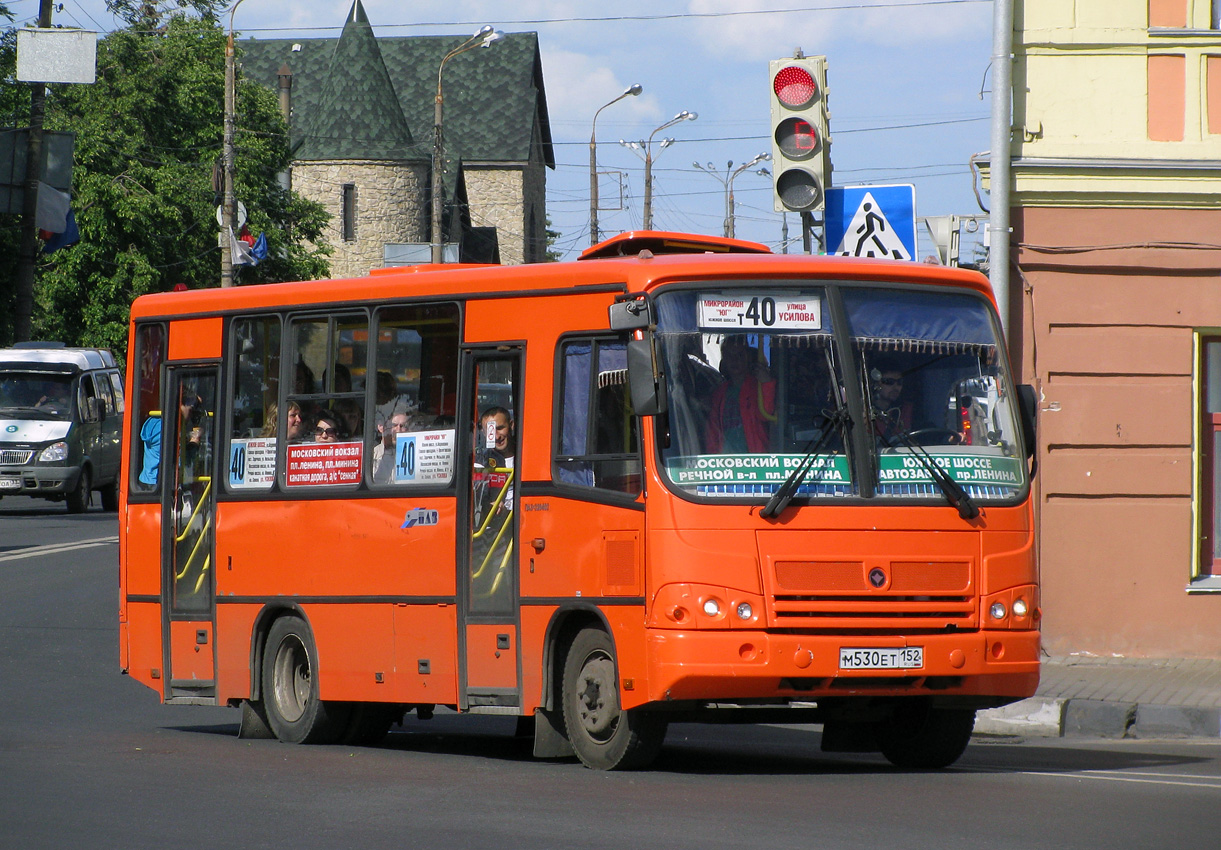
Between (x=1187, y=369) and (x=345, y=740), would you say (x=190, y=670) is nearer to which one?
(x=345, y=740)

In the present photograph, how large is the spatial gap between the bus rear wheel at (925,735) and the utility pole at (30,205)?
106 ft

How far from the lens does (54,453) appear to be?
32.0 metres

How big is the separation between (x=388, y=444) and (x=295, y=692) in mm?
1870

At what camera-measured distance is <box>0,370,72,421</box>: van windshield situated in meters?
32.7

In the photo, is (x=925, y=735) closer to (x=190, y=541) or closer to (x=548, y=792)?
(x=548, y=792)

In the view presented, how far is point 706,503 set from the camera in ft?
30.3

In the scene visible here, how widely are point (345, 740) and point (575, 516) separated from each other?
3034 millimetres

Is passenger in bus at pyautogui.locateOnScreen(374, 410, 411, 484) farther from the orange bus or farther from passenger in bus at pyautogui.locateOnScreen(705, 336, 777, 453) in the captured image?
passenger in bus at pyautogui.locateOnScreen(705, 336, 777, 453)

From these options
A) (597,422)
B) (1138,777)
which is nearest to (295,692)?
(597,422)

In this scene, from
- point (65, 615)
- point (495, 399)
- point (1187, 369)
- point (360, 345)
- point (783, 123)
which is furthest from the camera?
point (65, 615)

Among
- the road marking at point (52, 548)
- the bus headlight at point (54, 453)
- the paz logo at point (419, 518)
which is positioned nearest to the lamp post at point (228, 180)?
the bus headlight at point (54, 453)

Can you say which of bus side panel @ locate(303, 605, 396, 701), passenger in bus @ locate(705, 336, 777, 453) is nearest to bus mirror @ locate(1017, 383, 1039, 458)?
passenger in bus @ locate(705, 336, 777, 453)

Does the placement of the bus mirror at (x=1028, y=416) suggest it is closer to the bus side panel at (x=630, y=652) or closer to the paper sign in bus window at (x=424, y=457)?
the bus side panel at (x=630, y=652)

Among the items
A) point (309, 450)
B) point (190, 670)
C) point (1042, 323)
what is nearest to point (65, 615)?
point (190, 670)
